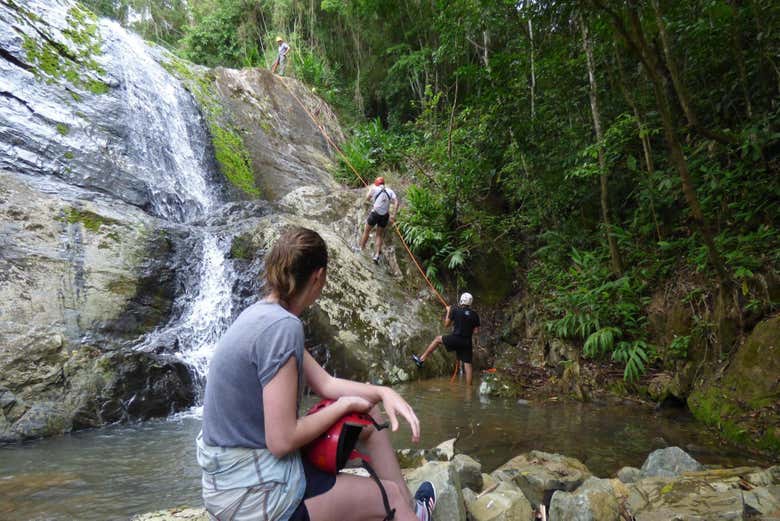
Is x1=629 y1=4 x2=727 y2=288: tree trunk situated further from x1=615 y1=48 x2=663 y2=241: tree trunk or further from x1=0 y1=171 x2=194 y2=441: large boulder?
x1=0 y1=171 x2=194 y2=441: large boulder

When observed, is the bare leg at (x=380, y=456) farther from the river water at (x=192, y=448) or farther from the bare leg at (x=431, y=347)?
the bare leg at (x=431, y=347)

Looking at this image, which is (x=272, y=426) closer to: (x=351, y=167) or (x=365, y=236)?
(x=365, y=236)

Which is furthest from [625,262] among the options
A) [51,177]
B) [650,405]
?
[51,177]

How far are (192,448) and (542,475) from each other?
3.07m

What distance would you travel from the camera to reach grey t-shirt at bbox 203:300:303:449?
5.11 ft

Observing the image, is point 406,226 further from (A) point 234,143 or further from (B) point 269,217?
(A) point 234,143

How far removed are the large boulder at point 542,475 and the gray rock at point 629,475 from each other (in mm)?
288

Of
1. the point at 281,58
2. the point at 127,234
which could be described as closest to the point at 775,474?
the point at 127,234

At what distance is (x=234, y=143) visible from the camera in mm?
12398

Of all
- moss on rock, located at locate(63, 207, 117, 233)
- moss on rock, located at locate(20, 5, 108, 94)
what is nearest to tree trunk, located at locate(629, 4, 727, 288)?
moss on rock, located at locate(63, 207, 117, 233)

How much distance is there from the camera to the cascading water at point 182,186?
6590mm

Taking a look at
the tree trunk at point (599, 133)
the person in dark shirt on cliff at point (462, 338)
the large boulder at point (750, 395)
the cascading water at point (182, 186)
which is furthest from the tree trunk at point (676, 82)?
the cascading water at point (182, 186)

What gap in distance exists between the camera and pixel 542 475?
3457 millimetres

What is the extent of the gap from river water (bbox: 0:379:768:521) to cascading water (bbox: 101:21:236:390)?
1.42m
